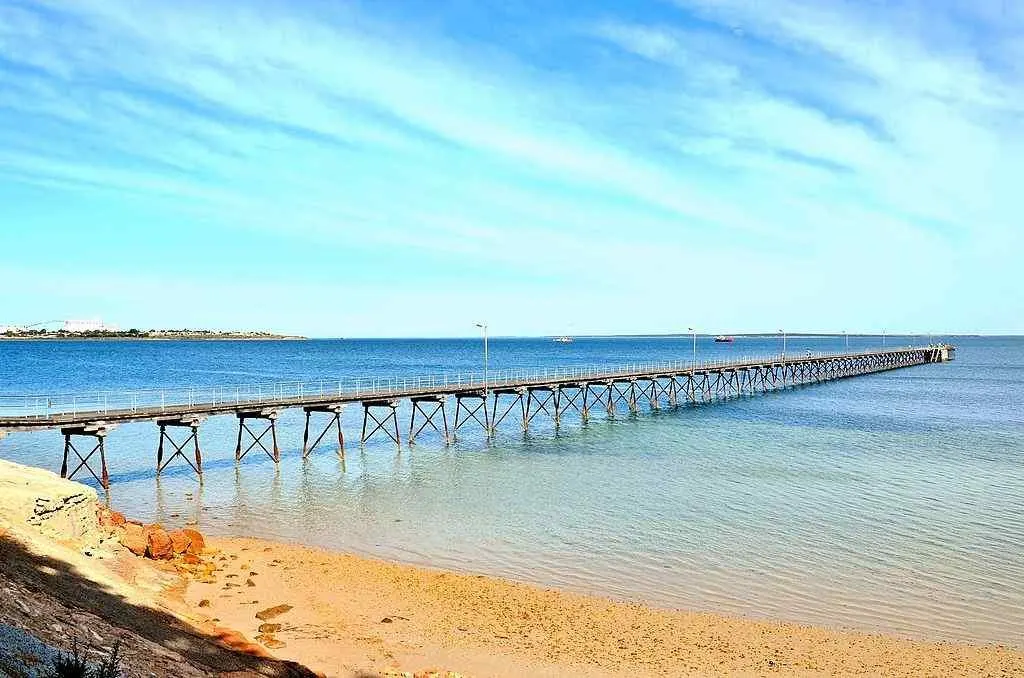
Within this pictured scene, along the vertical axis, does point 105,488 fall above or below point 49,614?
below

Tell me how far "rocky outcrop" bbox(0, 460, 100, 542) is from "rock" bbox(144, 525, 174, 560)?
64.3 inches

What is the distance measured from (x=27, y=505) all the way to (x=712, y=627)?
15548 mm

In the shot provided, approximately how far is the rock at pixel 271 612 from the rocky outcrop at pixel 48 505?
179 inches

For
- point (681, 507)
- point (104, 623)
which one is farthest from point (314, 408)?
point (104, 623)

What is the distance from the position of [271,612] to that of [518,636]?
5.63 metres

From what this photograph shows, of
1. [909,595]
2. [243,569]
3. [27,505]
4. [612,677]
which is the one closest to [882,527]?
[909,595]

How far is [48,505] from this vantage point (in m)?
→ 16.5

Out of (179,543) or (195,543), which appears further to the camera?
(195,543)

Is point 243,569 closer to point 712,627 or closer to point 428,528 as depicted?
point 428,528

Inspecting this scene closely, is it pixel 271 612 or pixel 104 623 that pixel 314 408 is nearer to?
pixel 271 612

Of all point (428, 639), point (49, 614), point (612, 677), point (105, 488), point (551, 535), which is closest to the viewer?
point (49, 614)

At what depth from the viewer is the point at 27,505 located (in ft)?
52.9

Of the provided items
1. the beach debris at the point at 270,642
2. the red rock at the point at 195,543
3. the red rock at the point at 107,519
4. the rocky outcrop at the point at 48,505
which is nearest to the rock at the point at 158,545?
the red rock at the point at 195,543

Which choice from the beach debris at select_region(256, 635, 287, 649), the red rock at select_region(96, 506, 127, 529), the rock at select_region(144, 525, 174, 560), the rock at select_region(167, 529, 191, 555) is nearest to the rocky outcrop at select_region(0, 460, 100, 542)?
the red rock at select_region(96, 506, 127, 529)
